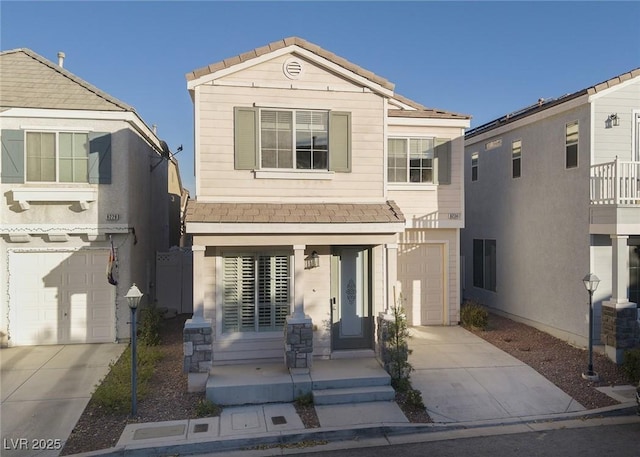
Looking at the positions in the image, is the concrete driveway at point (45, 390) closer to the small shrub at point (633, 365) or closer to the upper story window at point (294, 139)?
the upper story window at point (294, 139)

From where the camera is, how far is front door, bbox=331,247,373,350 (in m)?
9.87

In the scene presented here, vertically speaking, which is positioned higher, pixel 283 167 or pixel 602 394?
pixel 283 167

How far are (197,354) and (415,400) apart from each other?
12.8 feet

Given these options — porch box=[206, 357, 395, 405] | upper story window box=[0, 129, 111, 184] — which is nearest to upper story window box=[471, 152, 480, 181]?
porch box=[206, 357, 395, 405]

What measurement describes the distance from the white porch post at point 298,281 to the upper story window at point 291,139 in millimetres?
1801

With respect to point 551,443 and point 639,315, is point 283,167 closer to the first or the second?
point 551,443

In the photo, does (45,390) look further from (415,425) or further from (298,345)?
(415,425)

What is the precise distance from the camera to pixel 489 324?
13.0m

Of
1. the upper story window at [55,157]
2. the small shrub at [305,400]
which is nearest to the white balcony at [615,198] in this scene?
the small shrub at [305,400]

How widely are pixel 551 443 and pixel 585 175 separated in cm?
660

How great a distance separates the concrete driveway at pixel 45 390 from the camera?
6.64 meters

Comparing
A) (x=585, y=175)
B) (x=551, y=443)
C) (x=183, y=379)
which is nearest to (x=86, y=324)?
(x=183, y=379)

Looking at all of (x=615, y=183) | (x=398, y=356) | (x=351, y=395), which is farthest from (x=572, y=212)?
(x=351, y=395)

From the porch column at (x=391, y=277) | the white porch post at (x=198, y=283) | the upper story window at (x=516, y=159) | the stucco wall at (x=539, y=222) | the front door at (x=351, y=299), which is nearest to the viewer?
the white porch post at (x=198, y=283)
